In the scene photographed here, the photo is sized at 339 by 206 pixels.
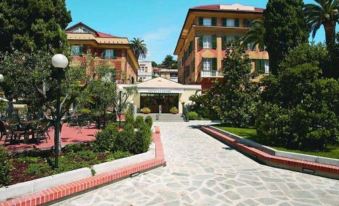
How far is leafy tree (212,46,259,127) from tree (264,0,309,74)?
2534mm

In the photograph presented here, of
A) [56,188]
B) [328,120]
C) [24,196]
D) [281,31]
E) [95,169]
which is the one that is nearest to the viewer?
[24,196]

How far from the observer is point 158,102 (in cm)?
4712

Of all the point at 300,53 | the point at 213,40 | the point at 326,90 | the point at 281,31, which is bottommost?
the point at 326,90

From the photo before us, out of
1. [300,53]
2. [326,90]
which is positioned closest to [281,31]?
[300,53]

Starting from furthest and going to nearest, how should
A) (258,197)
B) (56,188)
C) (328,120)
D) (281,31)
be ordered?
(281,31), (328,120), (258,197), (56,188)

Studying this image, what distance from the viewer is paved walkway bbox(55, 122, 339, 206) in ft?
25.0

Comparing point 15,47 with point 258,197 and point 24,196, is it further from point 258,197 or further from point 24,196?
point 258,197

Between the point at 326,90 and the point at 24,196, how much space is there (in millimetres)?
11015

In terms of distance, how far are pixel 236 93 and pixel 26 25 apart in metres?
15.9

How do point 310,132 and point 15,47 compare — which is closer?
point 310,132

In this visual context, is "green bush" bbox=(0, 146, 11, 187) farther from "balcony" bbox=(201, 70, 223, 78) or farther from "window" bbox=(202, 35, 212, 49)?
"window" bbox=(202, 35, 212, 49)

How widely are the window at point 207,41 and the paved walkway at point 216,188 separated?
3642cm

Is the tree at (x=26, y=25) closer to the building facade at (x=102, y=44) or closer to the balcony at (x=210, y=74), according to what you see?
the building facade at (x=102, y=44)

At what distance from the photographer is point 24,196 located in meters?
6.88
